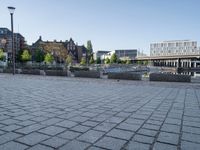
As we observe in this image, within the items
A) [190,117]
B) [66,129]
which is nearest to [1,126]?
[66,129]

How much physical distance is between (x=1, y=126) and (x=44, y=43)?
9785 cm

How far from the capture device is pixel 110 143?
11.4ft

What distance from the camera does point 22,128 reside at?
4.22m

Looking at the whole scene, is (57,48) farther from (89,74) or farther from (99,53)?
(99,53)

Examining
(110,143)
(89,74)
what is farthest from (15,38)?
(110,143)

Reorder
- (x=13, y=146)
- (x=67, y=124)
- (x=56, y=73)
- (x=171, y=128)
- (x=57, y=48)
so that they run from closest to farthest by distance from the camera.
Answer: (x=13, y=146)
(x=171, y=128)
(x=67, y=124)
(x=56, y=73)
(x=57, y=48)

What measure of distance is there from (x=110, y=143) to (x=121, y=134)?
0.53 m

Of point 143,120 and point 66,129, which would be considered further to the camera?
point 143,120

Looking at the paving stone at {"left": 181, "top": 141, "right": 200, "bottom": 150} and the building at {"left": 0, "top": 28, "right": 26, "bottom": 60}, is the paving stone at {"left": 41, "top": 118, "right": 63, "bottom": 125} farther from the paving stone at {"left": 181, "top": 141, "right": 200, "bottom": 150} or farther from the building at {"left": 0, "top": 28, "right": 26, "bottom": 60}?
the building at {"left": 0, "top": 28, "right": 26, "bottom": 60}

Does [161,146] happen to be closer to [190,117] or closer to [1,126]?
[190,117]

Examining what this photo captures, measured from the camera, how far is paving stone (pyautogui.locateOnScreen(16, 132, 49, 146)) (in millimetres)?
3456

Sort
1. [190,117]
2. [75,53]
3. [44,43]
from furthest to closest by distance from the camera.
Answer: [75,53] < [44,43] < [190,117]

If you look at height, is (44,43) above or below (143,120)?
above

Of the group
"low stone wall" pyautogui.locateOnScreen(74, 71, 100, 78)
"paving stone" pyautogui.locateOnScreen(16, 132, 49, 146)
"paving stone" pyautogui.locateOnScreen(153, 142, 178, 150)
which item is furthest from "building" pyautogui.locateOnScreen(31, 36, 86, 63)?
"paving stone" pyautogui.locateOnScreen(153, 142, 178, 150)
